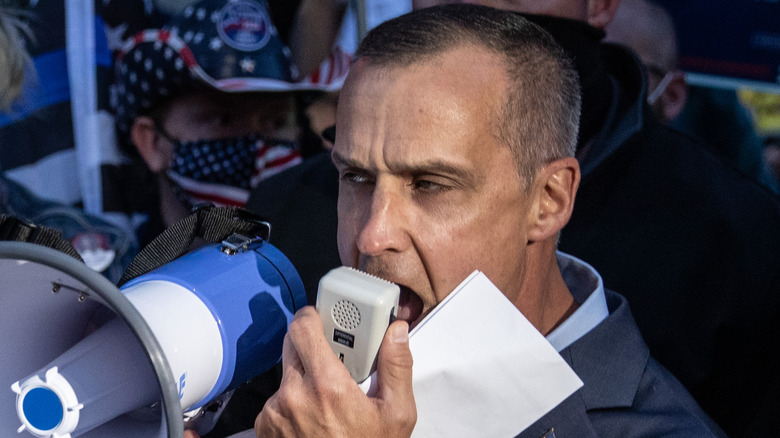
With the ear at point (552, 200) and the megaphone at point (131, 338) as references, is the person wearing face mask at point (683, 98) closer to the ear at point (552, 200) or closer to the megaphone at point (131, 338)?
the ear at point (552, 200)

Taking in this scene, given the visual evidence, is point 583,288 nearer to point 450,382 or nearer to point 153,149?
point 450,382

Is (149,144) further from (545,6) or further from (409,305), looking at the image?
(409,305)

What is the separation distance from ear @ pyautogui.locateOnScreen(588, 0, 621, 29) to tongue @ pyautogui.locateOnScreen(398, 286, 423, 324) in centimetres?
154

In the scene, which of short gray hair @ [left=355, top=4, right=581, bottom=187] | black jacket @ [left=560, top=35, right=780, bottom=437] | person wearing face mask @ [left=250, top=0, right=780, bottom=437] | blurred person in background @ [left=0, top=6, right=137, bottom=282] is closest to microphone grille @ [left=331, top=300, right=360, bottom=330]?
short gray hair @ [left=355, top=4, right=581, bottom=187]

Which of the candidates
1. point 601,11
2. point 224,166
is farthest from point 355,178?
point 224,166

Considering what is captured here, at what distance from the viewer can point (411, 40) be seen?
1.60 m

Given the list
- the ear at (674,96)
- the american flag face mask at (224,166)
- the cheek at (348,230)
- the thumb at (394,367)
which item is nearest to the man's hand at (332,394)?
the thumb at (394,367)

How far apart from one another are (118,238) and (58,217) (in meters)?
0.23

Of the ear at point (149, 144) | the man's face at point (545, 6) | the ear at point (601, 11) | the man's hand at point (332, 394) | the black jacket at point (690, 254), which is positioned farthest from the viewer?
the ear at point (149, 144)

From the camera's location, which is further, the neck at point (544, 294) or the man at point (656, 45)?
the man at point (656, 45)

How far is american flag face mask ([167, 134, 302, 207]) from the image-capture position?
3148 millimetres

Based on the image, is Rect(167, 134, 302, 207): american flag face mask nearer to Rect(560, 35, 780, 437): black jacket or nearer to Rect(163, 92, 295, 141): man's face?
Rect(163, 92, 295, 141): man's face

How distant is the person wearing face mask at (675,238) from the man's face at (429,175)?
84cm

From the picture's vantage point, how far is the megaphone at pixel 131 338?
4.25 ft
